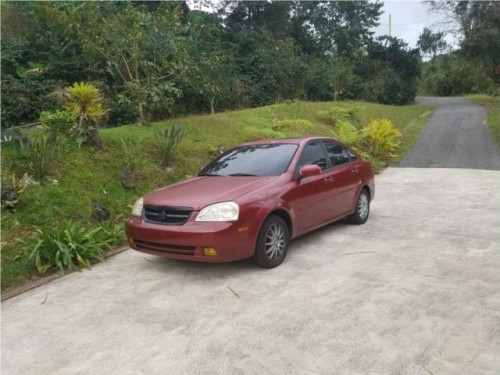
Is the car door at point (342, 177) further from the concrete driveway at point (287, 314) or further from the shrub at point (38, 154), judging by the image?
the shrub at point (38, 154)

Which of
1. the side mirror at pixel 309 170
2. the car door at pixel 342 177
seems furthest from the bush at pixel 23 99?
the side mirror at pixel 309 170

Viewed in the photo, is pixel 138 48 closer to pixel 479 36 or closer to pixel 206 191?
pixel 206 191

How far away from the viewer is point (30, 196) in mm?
7062

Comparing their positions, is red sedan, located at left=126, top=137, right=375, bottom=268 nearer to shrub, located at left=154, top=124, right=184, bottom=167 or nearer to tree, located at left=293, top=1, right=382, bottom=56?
shrub, located at left=154, top=124, right=184, bottom=167

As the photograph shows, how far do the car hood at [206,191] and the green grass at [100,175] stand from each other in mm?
1951

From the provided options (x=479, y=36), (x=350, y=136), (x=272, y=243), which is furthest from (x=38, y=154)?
(x=479, y=36)

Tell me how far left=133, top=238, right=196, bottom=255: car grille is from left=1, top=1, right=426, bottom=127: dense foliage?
19.8ft

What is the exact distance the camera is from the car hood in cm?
519

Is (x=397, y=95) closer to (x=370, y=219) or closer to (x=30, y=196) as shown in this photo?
(x=370, y=219)

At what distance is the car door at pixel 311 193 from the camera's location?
19.1ft

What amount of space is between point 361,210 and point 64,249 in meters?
4.40

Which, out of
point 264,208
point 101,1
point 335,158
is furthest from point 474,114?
point 264,208

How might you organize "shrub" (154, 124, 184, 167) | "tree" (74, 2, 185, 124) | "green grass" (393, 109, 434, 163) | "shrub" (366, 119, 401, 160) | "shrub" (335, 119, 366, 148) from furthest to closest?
"green grass" (393, 109, 434, 163), "shrub" (366, 119, 401, 160), "shrub" (335, 119, 366, 148), "tree" (74, 2, 185, 124), "shrub" (154, 124, 184, 167)

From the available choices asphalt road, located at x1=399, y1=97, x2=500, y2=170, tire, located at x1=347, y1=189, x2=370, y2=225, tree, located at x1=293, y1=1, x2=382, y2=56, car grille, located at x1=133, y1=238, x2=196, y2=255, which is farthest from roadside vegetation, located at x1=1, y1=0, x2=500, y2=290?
tree, located at x1=293, y1=1, x2=382, y2=56
